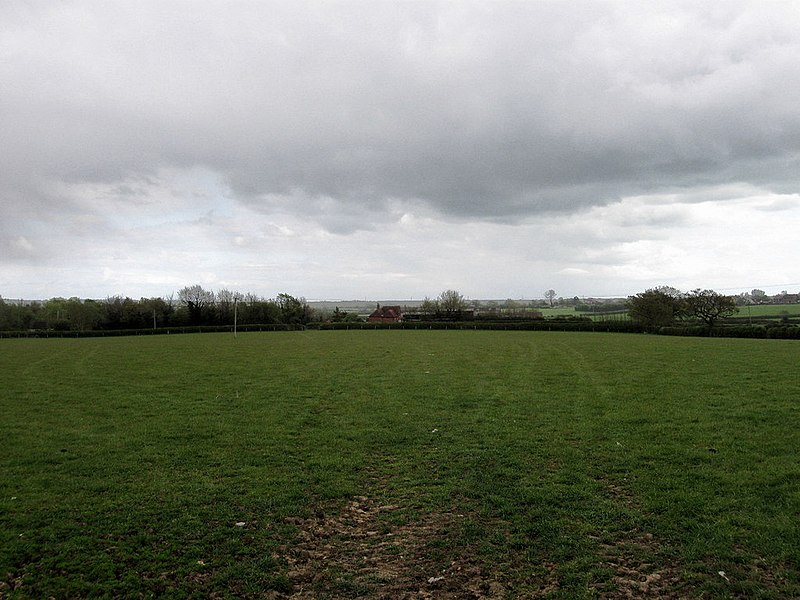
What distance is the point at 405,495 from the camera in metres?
6.65

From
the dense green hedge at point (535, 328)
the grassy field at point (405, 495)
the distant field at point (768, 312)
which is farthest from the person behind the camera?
the distant field at point (768, 312)

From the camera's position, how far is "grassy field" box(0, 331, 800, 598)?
14.8 feet

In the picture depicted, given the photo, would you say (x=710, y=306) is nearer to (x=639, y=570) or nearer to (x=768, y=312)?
(x=768, y=312)

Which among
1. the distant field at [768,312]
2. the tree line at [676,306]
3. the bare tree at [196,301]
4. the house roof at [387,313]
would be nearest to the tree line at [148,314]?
the bare tree at [196,301]

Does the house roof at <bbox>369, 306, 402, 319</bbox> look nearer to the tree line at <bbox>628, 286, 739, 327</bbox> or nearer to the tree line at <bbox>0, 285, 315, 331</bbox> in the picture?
the tree line at <bbox>0, 285, 315, 331</bbox>

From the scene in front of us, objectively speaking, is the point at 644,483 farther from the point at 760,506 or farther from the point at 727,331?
the point at 727,331

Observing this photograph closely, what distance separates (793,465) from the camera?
23.6ft

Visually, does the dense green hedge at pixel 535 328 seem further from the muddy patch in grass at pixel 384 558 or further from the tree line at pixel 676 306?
the muddy patch in grass at pixel 384 558

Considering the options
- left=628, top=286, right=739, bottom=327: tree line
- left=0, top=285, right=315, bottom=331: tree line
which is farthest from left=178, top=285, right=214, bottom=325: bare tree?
left=628, top=286, right=739, bottom=327: tree line

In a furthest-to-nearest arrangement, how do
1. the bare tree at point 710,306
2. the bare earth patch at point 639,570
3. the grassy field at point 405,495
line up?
the bare tree at point 710,306
the grassy field at point 405,495
the bare earth patch at point 639,570

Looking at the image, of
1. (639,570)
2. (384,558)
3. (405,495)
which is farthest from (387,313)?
(639,570)

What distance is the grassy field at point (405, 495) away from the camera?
4504 millimetres

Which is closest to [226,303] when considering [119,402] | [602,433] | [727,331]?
[727,331]

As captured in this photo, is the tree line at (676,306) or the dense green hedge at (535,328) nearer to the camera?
the dense green hedge at (535,328)
